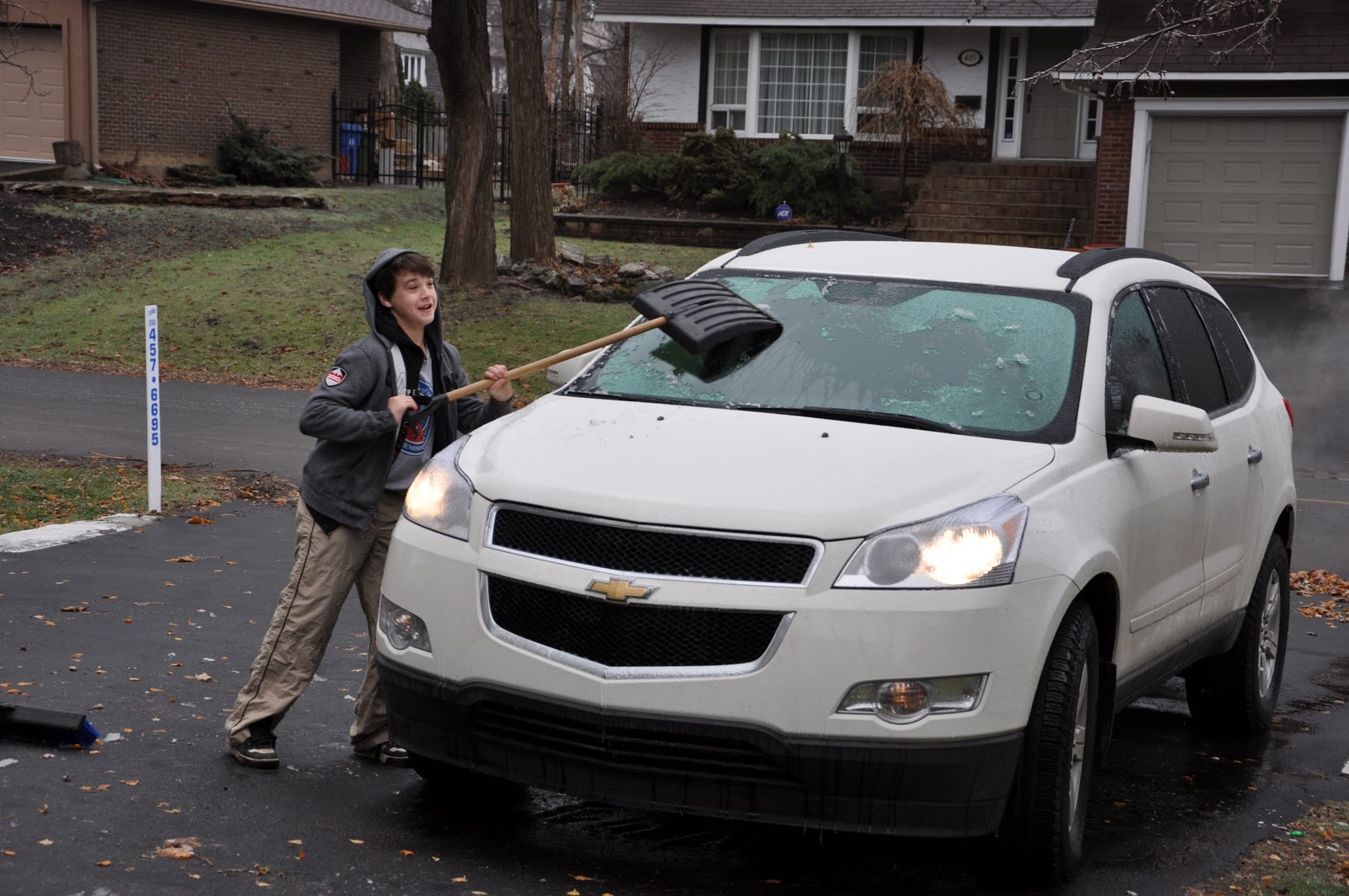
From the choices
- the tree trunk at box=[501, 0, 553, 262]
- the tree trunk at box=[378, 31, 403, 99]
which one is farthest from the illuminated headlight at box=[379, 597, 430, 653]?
the tree trunk at box=[378, 31, 403, 99]

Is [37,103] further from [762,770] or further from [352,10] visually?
[762,770]

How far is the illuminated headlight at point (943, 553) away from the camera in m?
4.17

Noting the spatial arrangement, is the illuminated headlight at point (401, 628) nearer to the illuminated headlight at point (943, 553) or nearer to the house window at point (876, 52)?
the illuminated headlight at point (943, 553)

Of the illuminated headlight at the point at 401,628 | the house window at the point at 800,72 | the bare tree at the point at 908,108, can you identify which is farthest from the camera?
the house window at the point at 800,72

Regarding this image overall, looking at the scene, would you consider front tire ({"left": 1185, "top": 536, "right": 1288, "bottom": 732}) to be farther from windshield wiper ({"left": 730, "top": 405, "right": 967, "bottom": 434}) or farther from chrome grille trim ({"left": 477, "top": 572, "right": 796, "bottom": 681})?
chrome grille trim ({"left": 477, "top": 572, "right": 796, "bottom": 681})

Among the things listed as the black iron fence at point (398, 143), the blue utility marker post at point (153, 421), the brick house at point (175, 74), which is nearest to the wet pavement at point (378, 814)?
the blue utility marker post at point (153, 421)

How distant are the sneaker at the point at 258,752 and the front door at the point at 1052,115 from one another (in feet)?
89.2

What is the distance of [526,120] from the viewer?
2238cm

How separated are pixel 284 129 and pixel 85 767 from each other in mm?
30980

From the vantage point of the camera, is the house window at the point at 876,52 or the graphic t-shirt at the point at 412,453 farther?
the house window at the point at 876,52

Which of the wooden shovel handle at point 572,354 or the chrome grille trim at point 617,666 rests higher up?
the wooden shovel handle at point 572,354

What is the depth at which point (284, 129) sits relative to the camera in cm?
3444

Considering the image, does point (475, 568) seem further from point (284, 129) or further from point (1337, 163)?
point (284, 129)

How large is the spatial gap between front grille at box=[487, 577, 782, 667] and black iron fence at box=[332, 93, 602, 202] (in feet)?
94.8
